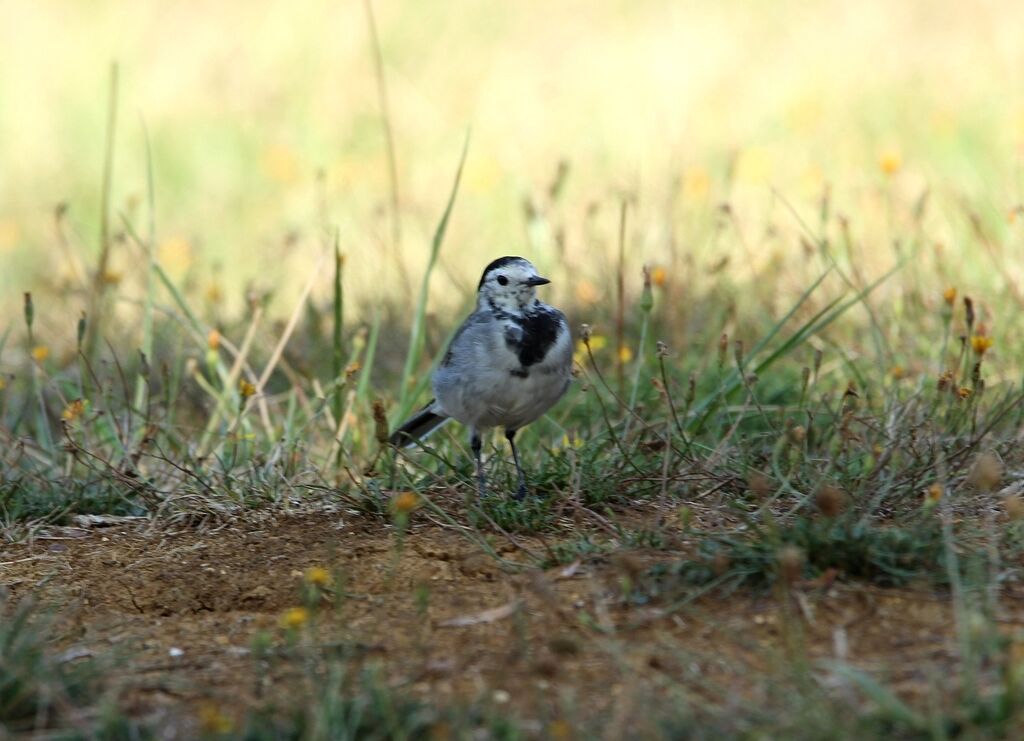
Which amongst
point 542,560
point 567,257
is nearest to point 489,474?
point 542,560

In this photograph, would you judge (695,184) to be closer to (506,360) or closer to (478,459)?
(506,360)

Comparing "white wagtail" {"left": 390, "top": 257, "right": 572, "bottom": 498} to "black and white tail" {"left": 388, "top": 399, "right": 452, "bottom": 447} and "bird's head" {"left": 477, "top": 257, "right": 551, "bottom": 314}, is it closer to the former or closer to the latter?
"bird's head" {"left": 477, "top": 257, "right": 551, "bottom": 314}

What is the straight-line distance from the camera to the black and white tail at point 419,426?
4.72 m

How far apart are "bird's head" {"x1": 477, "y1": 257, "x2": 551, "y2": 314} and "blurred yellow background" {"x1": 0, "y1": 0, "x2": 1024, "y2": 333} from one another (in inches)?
51.1

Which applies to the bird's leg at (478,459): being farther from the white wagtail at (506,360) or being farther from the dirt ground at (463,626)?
the dirt ground at (463,626)

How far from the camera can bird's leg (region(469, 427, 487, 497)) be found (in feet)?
12.9

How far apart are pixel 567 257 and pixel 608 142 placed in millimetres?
2475

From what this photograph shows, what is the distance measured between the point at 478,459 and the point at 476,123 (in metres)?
5.73

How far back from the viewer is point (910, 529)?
3309mm

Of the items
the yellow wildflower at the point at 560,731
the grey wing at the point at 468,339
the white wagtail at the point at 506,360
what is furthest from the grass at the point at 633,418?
the grey wing at the point at 468,339

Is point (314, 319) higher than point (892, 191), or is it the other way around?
point (892, 191)

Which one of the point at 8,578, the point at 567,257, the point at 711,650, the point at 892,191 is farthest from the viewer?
the point at 892,191

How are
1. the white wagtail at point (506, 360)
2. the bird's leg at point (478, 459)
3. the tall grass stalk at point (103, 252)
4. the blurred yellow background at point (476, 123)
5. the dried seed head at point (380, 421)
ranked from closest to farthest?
the dried seed head at point (380, 421)
the bird's leg at point (478, 459)
the white wagtail at point (506, 360)
the tall grass stalk at point (103, 252)
the blurred yellow background at point (476, 123)

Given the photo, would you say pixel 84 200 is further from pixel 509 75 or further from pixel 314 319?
pixel 314 319
